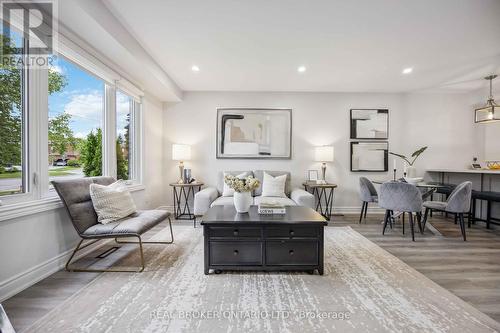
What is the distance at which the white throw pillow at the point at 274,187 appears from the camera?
4.11 m

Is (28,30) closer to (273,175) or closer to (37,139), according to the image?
(37,139)

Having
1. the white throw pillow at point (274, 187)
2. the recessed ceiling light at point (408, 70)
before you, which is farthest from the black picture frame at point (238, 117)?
the recessed ceiling light at point (408, 70)

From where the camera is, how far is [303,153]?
15.9 ft

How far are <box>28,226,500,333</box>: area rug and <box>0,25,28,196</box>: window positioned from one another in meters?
1.11

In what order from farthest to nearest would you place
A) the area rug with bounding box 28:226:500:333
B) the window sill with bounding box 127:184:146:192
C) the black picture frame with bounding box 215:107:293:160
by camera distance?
the black picture frame with bounding box 215:107:293:160
the window sill with bounding box 127:184:146:192
the area rug with bounding box 28:226:500:333

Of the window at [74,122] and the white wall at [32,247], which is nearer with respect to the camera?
the white wall at [32,247]

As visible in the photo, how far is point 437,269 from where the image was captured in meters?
2.36

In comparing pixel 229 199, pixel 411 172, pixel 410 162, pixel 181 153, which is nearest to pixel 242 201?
pixel 229 199

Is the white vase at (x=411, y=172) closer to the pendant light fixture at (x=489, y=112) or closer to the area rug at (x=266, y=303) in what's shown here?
the pendant light fixture at (x=489, y=112)

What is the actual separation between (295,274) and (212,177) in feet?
9.83

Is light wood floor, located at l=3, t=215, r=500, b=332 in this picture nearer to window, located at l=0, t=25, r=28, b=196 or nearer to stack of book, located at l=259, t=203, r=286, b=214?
window, located at l=0, t=25, r=28, b=196

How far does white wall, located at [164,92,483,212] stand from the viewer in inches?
190

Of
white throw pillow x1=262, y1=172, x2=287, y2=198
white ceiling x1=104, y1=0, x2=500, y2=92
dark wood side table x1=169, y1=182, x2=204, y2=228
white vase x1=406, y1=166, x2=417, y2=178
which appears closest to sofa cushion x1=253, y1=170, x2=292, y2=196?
white throw pillow x1=262, y1=172, x2=287, y2=198

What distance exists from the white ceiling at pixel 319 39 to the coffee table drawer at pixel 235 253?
2.28m
